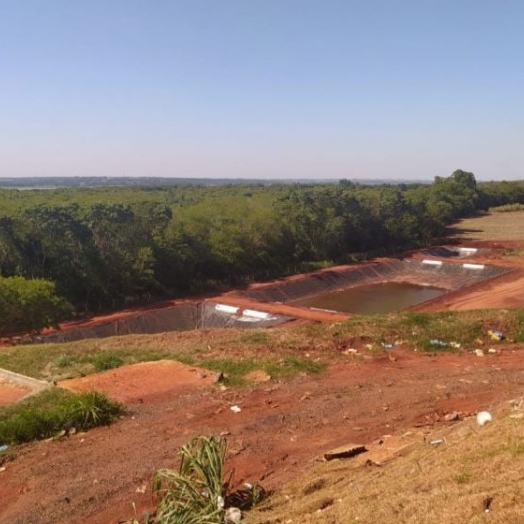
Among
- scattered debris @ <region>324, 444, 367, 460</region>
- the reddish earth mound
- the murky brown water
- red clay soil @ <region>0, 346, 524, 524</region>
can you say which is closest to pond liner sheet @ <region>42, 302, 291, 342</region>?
the murky brown water

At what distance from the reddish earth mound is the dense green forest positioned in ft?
67.0

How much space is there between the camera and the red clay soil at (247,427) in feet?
31.0

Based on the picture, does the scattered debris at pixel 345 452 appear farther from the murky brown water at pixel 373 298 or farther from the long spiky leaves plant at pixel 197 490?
the murky brown water at pixel 373 298

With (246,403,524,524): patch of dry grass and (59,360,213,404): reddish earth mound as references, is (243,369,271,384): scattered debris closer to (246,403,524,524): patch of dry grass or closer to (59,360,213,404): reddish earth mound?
(59,360,213,404): reddish earth mound

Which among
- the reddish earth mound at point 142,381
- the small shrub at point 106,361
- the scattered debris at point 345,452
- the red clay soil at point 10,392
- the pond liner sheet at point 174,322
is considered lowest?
the pond liner sheet at point 174,322

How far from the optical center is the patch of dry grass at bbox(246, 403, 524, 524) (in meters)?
5.97

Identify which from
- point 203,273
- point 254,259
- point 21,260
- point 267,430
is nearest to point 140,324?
point 21,260

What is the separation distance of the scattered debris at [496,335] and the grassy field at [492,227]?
47.8 meters

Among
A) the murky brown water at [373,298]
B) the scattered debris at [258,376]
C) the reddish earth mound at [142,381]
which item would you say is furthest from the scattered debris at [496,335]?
the murky brown water at [373,298]

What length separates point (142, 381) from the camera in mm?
15719

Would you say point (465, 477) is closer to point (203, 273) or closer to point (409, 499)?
point (409, 499)

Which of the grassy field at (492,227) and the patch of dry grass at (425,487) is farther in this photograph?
the grassy field at (492,227)

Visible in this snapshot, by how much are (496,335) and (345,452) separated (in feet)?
39.3

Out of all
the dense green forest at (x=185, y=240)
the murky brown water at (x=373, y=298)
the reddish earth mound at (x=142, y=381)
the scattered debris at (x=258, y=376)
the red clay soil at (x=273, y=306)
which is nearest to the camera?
the reddish earth mound at (x=142, y=381)
